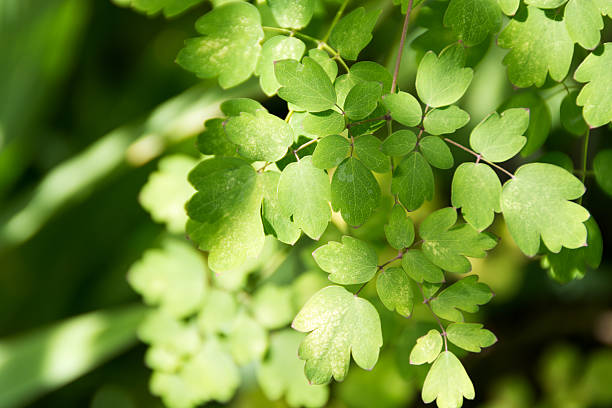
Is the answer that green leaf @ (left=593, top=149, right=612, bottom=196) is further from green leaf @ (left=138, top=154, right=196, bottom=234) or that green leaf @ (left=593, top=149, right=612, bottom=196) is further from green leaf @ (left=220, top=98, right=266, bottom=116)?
green leaf @ (left=138, top=154, right=196, bottom=234)

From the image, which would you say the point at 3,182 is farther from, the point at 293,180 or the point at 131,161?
the point at 293,180

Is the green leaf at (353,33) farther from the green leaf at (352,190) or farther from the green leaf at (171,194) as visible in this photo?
the green leaf at (171,194)

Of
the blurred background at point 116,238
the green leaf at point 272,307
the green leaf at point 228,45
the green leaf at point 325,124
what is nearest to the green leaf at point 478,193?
the green leaf at point 325,124

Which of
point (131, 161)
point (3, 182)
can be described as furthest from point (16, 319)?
point (131, 161)

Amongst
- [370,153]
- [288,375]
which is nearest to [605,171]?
[370,153]

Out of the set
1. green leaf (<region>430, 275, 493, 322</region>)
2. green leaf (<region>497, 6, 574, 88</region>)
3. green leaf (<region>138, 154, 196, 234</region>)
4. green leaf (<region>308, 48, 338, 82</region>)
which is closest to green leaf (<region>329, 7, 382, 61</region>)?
green leaf (<region>308, 48, 338, 82</region>)
